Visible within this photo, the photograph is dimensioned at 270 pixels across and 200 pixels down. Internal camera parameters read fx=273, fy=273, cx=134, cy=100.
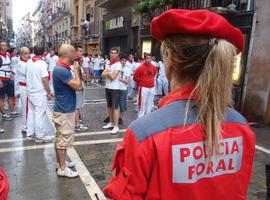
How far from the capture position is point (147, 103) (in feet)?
23.6

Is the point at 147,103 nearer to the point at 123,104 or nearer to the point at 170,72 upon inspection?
the point at 123,104

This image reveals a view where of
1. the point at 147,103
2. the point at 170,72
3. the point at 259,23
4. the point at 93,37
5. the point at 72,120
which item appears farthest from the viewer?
the point at 93,37

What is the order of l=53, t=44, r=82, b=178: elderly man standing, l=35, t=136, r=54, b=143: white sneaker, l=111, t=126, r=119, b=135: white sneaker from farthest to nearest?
l=111, t=126, r=119, b=135: white sneaker, l=35, t=136, r=54, b=143: white sneaker, l=53, t=44, r=82, b=178: elderly man standing

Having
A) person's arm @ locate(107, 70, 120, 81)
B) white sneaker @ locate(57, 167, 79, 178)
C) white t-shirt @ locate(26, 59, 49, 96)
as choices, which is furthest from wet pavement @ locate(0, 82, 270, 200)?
person's arm @ locate(107, 70, 120, 81)

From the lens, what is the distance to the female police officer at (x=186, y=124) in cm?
108

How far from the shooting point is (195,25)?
42.4 inches

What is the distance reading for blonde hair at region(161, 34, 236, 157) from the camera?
1100mm

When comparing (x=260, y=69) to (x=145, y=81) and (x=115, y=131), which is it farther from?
(x=115, y=131)

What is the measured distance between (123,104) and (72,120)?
3.03 m

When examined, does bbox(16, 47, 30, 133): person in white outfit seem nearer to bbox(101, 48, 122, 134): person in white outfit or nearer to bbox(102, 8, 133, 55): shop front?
bbox(101, 48, 122, 134): person in white outfit

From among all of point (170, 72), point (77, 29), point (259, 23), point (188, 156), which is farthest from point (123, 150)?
point (77, 29)

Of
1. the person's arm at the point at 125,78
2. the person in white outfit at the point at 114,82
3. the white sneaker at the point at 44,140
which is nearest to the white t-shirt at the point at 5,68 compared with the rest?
the white sneaker at the point at 44,140

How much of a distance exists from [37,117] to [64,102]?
5.94 feet

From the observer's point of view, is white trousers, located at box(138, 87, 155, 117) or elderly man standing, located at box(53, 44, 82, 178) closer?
elderly man standing, located at box(53, 44, 82, 178)
